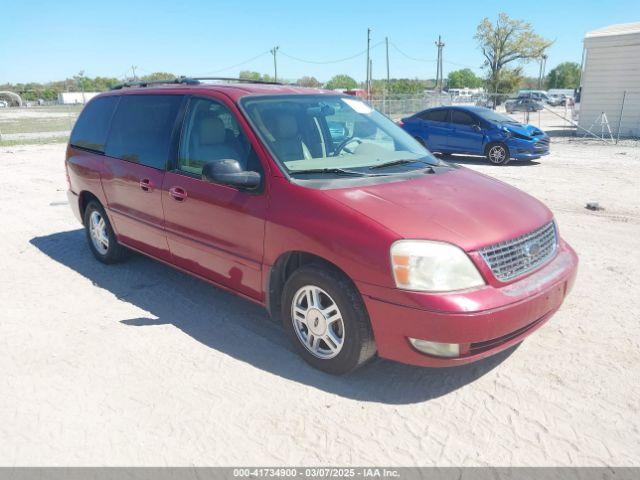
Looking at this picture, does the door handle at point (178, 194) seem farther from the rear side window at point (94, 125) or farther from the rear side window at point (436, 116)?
the rear side window at point (436, 116)

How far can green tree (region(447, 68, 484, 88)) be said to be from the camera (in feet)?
405

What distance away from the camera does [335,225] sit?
9.96 ft

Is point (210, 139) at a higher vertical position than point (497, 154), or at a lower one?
higher

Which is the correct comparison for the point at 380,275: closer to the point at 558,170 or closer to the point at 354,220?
the point at 354,220

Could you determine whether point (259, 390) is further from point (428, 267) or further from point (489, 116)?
point (489, 116)

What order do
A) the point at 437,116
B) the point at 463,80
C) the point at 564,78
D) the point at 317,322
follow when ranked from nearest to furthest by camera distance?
the point at 317,322 → the point at 437,116 → the point at 564,78 → the point at 463,80

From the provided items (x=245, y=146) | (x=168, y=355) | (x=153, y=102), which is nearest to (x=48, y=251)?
(x=153, y=102)

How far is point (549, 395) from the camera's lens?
309 centimetres

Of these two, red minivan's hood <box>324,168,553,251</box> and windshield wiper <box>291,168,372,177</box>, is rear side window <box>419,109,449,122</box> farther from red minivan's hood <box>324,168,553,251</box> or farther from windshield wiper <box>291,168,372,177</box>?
windshield wiper <box>291,168,372,177</box>

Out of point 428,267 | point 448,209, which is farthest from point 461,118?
point 428,267

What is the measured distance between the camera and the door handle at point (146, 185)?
14.4ft

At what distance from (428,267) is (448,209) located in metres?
0.53

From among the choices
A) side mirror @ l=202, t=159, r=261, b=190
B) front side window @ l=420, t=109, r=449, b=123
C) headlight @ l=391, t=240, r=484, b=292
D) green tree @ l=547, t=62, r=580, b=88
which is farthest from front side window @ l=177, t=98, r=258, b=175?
green tree @ l=547, t=62, r=580, b=88

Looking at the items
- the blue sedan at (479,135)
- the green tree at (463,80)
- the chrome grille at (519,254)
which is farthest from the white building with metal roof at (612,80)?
the green tree at (463,80)
